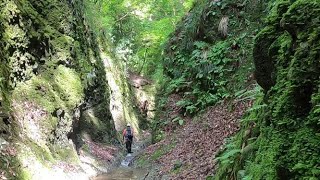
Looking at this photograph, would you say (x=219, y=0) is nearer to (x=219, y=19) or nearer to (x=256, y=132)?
(x=219, y=19)

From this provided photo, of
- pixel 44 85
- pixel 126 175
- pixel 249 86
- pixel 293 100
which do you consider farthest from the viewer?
pixel 44 85

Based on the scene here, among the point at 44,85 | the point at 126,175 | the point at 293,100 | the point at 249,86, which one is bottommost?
the point at 126,175

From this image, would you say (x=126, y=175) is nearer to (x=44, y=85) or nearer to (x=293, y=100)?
(x=44, y=85)

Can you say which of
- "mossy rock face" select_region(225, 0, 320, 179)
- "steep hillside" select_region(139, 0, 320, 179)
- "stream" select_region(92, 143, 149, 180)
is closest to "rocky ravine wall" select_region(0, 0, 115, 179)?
"stream" select_region(92, 143, 149, 180)

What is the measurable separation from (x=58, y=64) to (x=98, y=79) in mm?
4968

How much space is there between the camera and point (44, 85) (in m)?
13.3

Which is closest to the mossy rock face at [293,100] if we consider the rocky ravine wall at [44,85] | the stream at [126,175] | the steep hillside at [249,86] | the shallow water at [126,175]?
the steep hillside at [249,86]

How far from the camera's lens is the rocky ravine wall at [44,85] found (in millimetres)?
10211

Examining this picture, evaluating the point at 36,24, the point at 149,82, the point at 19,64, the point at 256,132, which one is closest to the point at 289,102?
the point at 256,132

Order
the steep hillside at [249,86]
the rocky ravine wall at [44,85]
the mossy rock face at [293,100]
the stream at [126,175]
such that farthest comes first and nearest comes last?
the stream at [126,175] < the rocky ravine wall at [44,85] < the steep hillside at [249,86] < the mossy rock face at [293,100]

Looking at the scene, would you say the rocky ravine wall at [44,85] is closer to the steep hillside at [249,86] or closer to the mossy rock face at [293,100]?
the steep hillside at [249,86]

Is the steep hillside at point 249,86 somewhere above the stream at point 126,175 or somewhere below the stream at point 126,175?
above

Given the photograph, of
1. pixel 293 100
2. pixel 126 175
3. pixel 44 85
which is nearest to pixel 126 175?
pixel 126 175

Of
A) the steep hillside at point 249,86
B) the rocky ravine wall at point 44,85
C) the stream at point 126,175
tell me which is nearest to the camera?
the steep hillside at point 249,86
